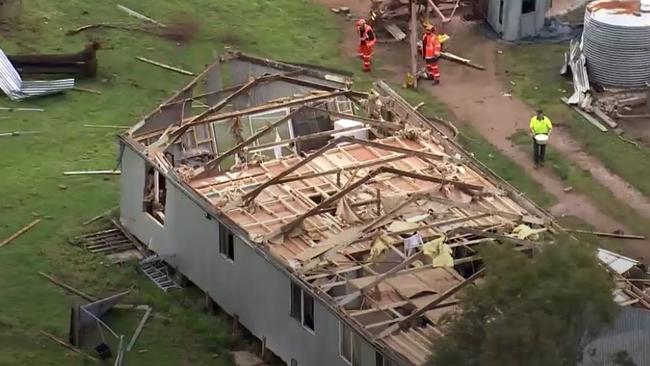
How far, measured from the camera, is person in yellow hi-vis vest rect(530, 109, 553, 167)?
91.6 feet

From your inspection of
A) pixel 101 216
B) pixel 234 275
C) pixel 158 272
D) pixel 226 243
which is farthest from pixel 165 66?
pixel 234 275

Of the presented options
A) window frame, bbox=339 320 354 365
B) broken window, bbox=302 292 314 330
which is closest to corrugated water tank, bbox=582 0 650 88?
broken window, bbox=302 292 314 330

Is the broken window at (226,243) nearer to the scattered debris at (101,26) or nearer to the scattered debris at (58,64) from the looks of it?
the scattered debris at (58,64)

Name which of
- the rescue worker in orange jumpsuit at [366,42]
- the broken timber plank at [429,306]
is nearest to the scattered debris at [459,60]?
the rescue worker in orange jumpsuit at [366,42]

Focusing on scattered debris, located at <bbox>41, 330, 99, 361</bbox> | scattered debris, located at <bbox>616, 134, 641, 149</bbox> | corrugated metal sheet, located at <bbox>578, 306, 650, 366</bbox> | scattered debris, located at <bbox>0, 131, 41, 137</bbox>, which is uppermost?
corrugated metal sheet, located at <bbox>578, 306, 650, 366</bbox>

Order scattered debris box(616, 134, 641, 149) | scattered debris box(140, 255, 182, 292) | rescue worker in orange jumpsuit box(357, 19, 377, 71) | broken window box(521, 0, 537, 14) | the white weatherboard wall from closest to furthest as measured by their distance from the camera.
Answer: the white weatherboard wall
scattered debris box(140, 255, 182, 292)
scattered debris box(616, 134, 641, 149)
rescue worker in orange jumpsuit box(357, 19, 377, 71)
broken window box(521, 0, 537, 14)

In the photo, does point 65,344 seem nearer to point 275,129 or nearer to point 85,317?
point 85,317

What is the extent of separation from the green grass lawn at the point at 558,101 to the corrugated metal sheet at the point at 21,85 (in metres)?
9.90

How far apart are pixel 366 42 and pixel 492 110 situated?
357cm

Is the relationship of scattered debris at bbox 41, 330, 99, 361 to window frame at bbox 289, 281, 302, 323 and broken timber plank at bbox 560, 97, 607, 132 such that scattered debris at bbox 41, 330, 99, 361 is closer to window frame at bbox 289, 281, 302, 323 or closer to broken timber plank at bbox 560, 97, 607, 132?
window frame at bbox 289, 281, 302, 323

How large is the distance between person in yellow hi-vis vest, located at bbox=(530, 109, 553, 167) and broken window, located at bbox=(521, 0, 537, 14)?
286 inches

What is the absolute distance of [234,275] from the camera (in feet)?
71.6

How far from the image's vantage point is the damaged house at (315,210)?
1933 cm

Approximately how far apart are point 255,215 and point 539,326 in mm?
7990
